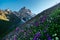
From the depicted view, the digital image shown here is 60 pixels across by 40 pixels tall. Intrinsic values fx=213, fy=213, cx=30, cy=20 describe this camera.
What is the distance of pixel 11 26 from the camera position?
22641 mm

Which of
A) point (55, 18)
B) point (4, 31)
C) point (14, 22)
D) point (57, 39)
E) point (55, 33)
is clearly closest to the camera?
point (57, 39)

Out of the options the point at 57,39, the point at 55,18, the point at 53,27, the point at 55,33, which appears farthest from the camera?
the point at 55,18

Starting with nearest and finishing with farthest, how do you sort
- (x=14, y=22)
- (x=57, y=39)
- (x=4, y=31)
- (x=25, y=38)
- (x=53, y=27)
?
(x=57, y=39)
(x=53, y=27)
(x=25, y=38)
(x=4, y=31)
(x=14, y=22)

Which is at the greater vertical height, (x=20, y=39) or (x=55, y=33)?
(x=20, y=39)

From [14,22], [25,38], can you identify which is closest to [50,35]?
[25,38]

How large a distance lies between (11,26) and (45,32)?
48.8ft

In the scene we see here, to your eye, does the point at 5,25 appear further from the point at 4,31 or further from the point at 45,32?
the point at 45,32

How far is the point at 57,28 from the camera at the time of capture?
7.84m

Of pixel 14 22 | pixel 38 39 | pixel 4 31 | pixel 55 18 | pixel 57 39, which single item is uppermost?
pixel 14 22

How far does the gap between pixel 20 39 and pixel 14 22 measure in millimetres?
14004

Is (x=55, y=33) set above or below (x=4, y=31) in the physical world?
below

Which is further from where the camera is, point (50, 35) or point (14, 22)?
point (14, 22)

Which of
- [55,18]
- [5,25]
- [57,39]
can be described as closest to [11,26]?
[5,25]

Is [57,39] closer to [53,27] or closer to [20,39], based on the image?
[53,27]
